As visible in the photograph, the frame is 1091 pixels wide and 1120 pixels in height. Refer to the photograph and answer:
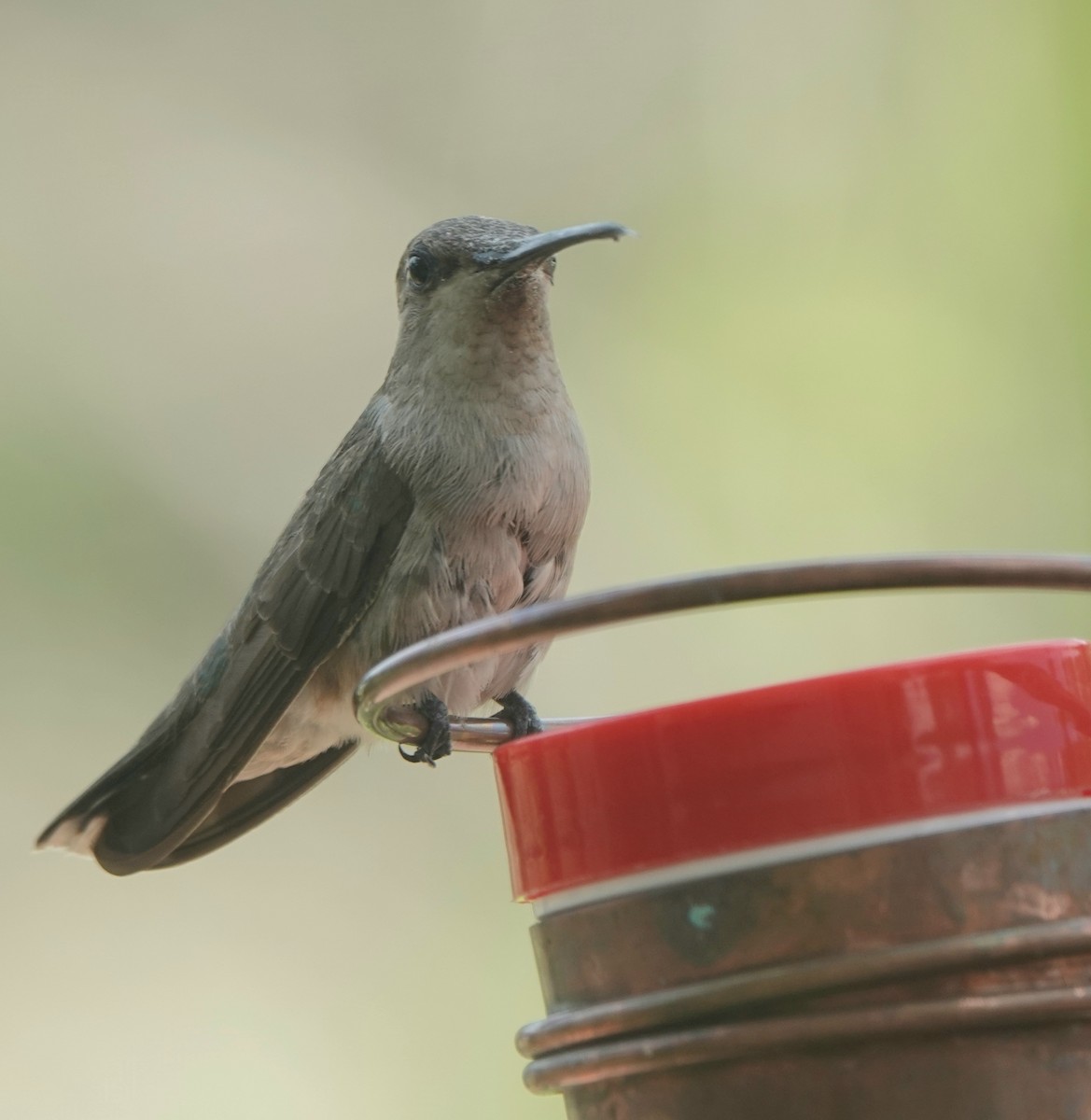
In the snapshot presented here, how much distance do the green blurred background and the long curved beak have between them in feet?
4.88

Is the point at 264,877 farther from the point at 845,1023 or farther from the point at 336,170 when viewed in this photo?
the point at 845,1023

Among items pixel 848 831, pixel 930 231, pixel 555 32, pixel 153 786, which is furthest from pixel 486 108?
pixel 848 831

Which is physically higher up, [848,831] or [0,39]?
[0,39]

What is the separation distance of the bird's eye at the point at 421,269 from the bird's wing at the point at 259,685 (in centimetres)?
21

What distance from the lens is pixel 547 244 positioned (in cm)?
175

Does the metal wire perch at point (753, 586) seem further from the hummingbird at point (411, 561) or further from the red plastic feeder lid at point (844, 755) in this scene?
the hummingbird at point (411, 561)

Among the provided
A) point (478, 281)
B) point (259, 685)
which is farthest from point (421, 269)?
point (259, 685)

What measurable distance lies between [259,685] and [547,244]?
686 mm

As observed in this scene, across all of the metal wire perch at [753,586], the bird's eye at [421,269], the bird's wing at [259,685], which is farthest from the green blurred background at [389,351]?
the metal wire perch at [753,586]

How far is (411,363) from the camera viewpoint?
2113mm

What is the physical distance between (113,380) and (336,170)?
0.77 m

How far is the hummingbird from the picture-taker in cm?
188

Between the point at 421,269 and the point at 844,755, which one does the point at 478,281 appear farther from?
the point at 844,755

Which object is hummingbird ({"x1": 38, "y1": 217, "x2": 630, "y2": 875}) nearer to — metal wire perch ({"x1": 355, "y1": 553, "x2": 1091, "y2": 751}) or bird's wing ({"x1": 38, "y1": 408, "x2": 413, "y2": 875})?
bird's wing ({"x1": 38, "y1": 408, "x2": 413, "y2": 875})
